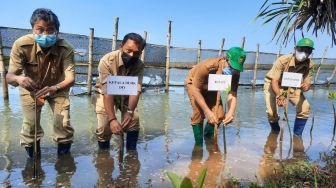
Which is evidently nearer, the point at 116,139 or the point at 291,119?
the point at 116,139

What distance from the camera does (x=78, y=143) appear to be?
602cm

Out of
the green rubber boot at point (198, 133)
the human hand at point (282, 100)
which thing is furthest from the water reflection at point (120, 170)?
the human hand at point (282, 100)

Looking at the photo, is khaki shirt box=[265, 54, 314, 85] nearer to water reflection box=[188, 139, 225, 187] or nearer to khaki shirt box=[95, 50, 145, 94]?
water reflection box=[188, 139, 225, 187]

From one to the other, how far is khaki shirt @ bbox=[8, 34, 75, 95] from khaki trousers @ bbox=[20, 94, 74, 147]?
5.1 inches

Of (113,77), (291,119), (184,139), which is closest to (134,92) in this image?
(113,77)

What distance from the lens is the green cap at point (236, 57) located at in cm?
493

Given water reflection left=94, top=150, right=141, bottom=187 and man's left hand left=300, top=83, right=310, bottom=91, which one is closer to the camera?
water reflection left=94, top=150, right=141, bottom=187

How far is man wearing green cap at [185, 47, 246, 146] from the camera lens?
16.4 feet

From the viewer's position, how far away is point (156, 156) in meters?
5.34

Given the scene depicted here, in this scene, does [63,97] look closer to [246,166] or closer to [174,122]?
[246,166]

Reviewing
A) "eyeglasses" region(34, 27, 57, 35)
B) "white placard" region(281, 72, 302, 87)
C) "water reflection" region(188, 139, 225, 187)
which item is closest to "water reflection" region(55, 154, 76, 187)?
"water reflection" region(188, 139, 225, 187)

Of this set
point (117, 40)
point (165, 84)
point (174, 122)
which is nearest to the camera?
point (174, 122)

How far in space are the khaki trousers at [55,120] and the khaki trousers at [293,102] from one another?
3.71m

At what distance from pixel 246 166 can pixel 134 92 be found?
1677 millimetres
